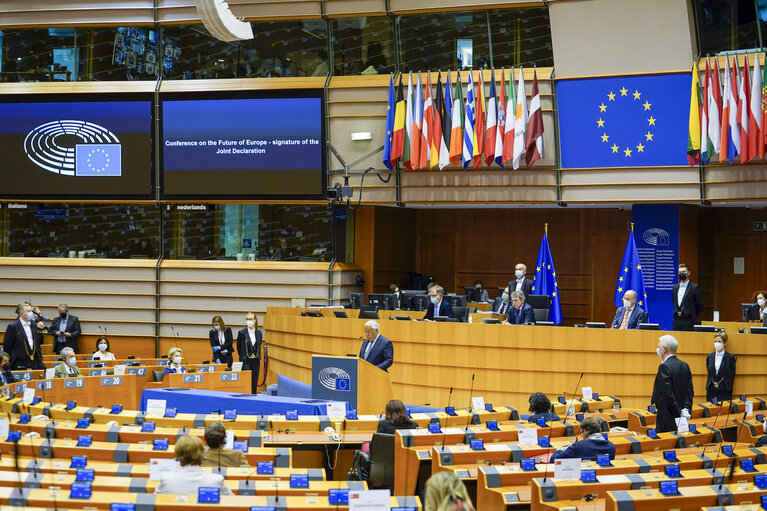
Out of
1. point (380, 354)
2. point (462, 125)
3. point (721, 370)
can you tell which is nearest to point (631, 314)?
point (721, 370)

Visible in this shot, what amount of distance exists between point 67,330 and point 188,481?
13.6 metres

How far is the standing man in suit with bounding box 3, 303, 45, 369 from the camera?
13.5m

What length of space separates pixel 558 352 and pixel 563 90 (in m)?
6.14

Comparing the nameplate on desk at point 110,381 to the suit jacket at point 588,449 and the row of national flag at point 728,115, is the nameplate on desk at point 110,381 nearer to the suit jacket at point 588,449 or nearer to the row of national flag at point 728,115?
the suit jacket at point 588,449

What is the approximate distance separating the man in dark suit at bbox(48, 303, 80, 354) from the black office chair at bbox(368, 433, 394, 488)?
1198 centimetres

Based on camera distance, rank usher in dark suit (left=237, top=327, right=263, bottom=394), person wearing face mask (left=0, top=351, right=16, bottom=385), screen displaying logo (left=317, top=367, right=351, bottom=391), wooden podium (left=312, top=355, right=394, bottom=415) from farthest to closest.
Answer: usher in dark suit (left=237, top=327, right=263, bottom=394) → person wearing face mask (left=0, top=351, right=16, bottom=385) → screen displaying logo (left=317, top=367, right=351, bottom=391) → wooden podium (left=312, top=355, right=394, bottom=415)

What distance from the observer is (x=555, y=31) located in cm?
1619

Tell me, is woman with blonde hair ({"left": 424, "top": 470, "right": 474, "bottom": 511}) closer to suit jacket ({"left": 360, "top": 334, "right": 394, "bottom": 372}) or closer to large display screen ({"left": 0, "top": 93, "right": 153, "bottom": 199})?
suit jacket ({"left": 360, "top": 334, "right": 394, "bottom": 372})

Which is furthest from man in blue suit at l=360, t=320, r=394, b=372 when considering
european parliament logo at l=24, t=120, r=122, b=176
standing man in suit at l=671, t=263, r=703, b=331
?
european parliament logo at l=24, t=120, r=122, b=176

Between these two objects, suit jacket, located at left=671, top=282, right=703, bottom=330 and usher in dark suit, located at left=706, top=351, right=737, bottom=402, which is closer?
usher in dark suit, located at left=706, top=351, right=737, bottom=402

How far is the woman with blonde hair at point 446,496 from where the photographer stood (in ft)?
12.9

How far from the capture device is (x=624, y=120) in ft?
52.2

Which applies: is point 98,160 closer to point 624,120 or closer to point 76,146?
point 76,146

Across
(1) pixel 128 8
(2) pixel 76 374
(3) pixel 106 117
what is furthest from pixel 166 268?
(2) pixel 76 374
